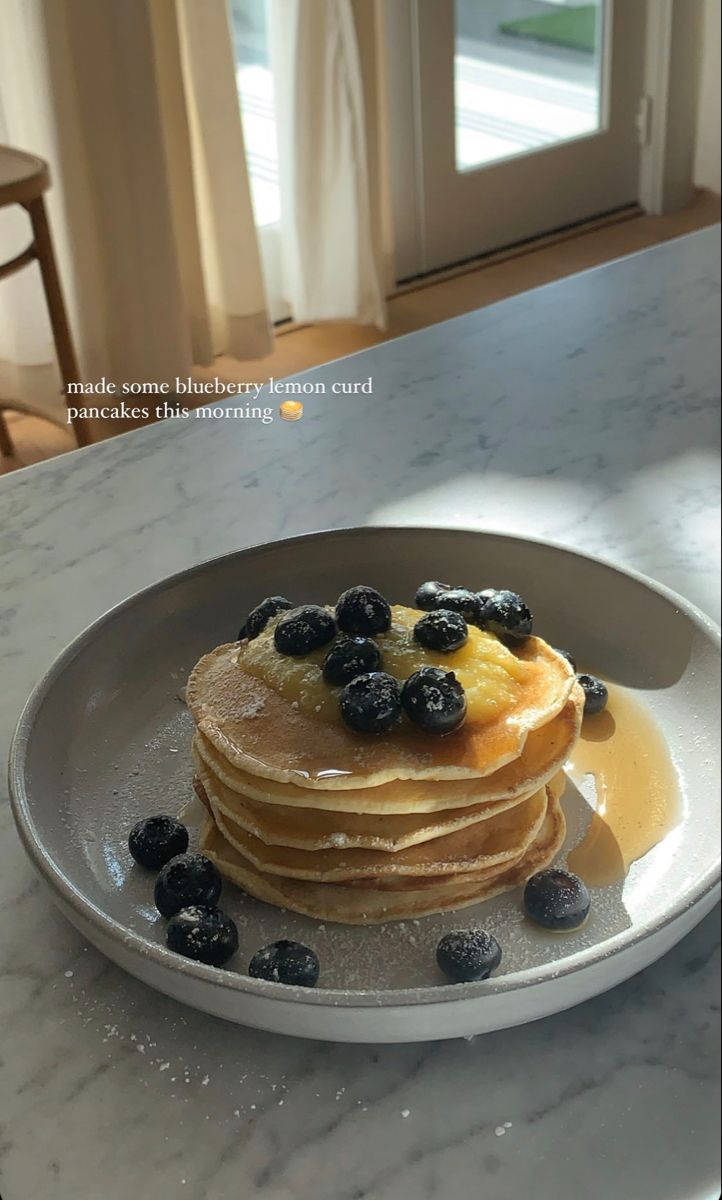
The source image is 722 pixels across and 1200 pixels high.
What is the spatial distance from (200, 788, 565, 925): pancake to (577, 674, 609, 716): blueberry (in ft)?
0.27

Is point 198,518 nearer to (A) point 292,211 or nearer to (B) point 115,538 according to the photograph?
(B) point 115,538

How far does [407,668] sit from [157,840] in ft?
0.40

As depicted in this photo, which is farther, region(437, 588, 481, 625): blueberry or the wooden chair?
the wooden chair

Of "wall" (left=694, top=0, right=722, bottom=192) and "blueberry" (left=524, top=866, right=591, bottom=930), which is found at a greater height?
"blueberry" (left=524, top=866, right=591, bottom=930)

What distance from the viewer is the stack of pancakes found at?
0.47m

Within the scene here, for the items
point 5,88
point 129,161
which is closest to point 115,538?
point 5,88

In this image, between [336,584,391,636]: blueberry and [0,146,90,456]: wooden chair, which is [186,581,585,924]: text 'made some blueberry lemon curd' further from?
[0,146,90,456]: wooden chair

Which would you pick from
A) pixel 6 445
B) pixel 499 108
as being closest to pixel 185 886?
pixel 6 445

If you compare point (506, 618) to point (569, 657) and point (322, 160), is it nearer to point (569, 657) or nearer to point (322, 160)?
point (569, 657)

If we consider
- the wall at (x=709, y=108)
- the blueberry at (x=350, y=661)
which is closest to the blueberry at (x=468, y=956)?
the blueberry at (x=350, y=661)

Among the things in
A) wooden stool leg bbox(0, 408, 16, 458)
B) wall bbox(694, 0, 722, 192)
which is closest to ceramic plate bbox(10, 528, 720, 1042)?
wooden stool leg bbox(0, 408, 16, 458)

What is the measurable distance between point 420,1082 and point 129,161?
121 cm

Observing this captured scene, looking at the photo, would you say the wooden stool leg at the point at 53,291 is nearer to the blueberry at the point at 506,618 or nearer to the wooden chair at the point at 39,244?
the wooden chair at the point at 39,244

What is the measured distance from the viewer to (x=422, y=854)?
0.48 metres
